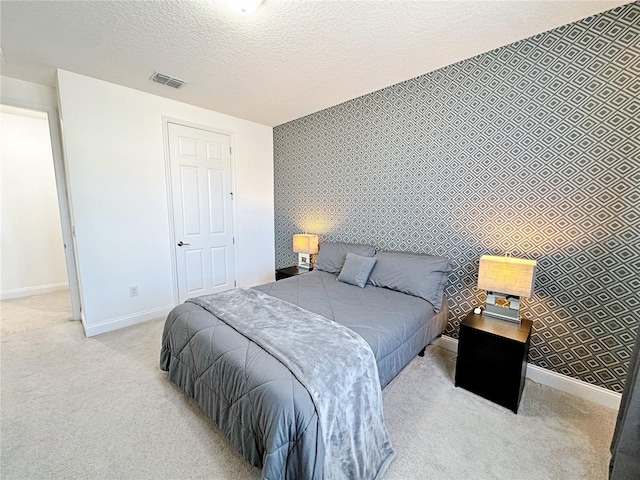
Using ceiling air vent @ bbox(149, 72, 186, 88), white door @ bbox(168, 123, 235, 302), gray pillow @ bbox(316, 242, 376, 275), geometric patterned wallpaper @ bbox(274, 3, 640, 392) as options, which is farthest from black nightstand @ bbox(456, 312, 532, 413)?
ceiling air vent @ bbox(149, 72, 186, 88)

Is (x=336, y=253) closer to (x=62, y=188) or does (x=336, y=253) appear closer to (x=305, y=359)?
(x=305, y=359)

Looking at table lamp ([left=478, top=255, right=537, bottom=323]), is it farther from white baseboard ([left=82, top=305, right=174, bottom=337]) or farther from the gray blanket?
white baseboard ([left=82, top=305, right=174, bottom=337])

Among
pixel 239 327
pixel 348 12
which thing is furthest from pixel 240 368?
pixel 348 12

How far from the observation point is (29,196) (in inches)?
151

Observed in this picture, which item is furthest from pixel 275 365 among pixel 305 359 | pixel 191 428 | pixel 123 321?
pixel 123 321

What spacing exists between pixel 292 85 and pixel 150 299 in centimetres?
293

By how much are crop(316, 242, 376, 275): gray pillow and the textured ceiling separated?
67.4 inches

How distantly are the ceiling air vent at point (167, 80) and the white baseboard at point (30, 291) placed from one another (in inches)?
146

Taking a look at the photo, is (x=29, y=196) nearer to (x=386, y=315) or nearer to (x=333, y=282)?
(x=333, y=282)

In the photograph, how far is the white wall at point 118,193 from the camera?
2.59 m

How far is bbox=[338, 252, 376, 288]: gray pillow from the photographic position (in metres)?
2.58

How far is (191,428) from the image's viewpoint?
163cm

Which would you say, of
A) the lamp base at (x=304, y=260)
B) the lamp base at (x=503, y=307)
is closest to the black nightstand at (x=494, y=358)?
the lamp base at (x=503, y=307)

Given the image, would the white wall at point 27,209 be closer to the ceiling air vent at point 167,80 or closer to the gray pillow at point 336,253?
the ceiling air vent at point 167,80
